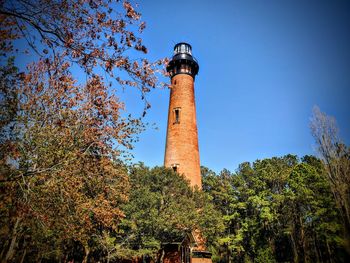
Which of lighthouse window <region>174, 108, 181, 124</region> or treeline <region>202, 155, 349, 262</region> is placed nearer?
treeline <region>202, 155, 349, 262</region>

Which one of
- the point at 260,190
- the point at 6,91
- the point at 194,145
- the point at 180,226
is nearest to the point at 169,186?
the point at 180,226

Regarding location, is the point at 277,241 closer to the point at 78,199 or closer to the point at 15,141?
the point at 78,199

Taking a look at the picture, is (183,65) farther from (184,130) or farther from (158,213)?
(158,213)

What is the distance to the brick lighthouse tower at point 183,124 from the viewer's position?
22844 millimetres

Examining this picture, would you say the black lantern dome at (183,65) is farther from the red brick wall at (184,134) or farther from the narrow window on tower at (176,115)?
the narrow window on tower at (176,115)

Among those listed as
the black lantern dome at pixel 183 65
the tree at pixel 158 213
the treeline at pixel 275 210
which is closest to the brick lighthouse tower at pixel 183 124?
the black lantern dome at pixel 183 65

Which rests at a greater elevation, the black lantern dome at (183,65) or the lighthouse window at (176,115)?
the black lantern dome at (183,65)

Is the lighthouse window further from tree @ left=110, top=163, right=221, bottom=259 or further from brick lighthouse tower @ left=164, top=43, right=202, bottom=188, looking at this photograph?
tree @ left=110, top=163, right=221, bottom=259

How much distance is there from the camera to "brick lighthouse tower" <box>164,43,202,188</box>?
2284cm

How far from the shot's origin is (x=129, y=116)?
40.0 ft

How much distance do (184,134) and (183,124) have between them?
3.60 ft

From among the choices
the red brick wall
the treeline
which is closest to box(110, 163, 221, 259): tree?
the red brick wall

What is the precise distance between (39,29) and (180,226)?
46.4 ft

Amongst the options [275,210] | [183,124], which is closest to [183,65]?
[183,124]
